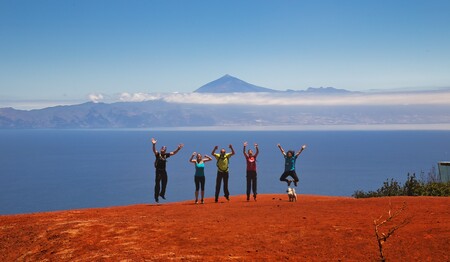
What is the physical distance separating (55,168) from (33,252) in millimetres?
154638

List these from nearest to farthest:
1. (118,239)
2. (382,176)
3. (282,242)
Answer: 1. (282,242)
2. (118,239)
3. (382,176)

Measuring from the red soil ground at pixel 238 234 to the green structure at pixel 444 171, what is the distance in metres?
9.94

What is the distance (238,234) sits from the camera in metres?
12.4

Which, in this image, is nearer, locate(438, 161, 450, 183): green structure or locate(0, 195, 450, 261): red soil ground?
locate(0, 195, 450, 261): red soil ground

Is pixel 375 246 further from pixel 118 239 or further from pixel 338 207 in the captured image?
pixel 118 239

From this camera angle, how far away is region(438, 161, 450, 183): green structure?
82.9 feet

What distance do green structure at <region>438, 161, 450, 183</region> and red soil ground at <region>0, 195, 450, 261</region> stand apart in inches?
391

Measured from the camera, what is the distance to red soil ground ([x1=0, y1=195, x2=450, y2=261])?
421 inches

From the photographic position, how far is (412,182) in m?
21.8

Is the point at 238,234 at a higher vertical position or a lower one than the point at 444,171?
lower

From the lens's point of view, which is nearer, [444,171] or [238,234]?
[238,234]

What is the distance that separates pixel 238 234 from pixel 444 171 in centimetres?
1737

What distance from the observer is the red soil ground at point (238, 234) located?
1070cm

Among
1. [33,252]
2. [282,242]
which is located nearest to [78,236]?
[33,252]
